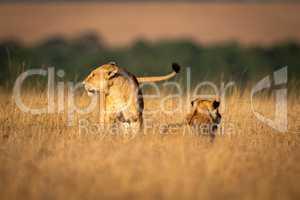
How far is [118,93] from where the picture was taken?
9.07 m

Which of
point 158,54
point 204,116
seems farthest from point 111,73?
point 158,54

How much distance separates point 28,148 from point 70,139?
0.85 m

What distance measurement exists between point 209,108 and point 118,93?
4.03ft

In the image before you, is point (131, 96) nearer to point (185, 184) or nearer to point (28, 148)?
point (28, 148)

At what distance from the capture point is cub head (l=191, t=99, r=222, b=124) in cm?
904

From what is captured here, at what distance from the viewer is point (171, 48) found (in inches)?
1591

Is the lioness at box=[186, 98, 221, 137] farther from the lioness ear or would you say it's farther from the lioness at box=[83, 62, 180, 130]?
the lioness ear

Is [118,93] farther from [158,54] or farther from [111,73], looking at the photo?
[158,54]

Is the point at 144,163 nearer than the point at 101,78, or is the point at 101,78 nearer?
the point at 144,163

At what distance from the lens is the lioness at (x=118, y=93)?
8961 millimetres

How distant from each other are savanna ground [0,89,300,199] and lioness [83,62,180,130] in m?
0.31

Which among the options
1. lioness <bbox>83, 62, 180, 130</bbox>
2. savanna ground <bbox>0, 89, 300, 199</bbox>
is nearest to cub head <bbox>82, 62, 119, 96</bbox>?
lioness <bbox>83, 62, 180, 130</bbox>

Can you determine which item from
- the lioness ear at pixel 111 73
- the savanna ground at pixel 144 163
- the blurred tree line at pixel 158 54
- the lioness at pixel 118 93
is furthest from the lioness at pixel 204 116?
the blurred tree line at pixel 158 54

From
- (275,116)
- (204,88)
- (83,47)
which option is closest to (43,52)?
(83,47)
